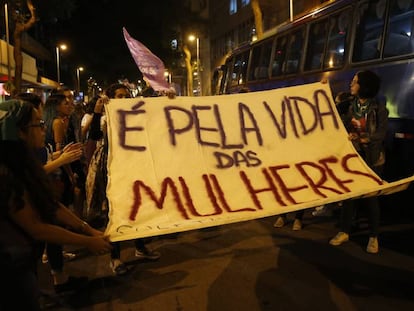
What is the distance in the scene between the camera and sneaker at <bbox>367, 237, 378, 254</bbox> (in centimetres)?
473

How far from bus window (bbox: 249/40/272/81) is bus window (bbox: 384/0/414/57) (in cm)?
Result: 409

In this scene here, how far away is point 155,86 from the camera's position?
708 cm

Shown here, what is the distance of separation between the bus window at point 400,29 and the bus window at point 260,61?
4.09 meters

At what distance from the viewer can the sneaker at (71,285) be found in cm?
404

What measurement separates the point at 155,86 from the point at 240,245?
10.3 ft

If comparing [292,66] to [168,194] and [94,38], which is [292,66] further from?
[94,38]

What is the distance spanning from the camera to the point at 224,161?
11.4 feet

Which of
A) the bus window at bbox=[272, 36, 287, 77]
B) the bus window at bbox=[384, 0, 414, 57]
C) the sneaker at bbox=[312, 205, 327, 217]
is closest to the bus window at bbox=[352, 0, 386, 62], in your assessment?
the bus window at bbox=[384, 0, 414, 57]

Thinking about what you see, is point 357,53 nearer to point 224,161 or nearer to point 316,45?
point 316,45

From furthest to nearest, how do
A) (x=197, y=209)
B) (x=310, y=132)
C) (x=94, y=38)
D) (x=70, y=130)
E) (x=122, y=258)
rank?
(x=94, y=38)
(x=70, y=130)
(x=122, y=258)
(x=310, y=132)
(x=197, y=209)

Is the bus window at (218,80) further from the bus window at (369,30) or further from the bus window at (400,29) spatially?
the bus window at (400,29)

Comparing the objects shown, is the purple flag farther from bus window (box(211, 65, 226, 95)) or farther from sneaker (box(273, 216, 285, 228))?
bus window (box(211, 65, 226, 95))

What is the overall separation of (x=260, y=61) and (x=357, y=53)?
12.9ft

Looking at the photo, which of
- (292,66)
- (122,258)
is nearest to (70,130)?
(122,258)
